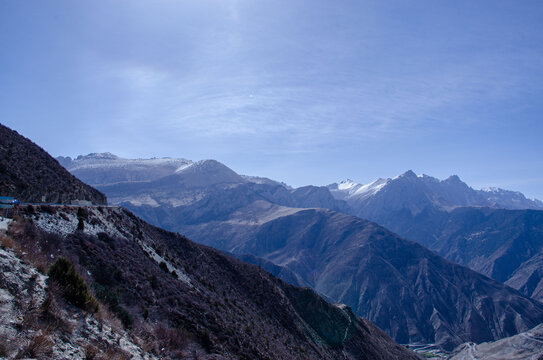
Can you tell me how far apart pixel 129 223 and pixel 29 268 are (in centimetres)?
2789

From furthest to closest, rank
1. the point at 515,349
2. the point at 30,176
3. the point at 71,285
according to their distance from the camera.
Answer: the point at 515,349 < the point at 30,176 < the point at 71,285

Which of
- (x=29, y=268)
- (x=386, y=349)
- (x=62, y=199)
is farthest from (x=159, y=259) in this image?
(x=386, y=349)

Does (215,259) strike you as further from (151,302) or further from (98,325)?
(98,325)

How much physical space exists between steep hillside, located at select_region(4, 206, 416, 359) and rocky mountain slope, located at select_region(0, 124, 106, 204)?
17.9 ft

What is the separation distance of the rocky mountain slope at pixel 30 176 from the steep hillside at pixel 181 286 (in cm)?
547

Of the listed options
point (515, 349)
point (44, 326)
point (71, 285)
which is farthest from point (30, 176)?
point (515, 349)

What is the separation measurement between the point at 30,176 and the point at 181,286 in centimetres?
2186

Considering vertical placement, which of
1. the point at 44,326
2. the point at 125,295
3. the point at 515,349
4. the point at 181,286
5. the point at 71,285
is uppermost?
the point at 71,285

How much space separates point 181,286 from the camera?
33.0 metres

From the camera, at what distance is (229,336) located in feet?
93.1

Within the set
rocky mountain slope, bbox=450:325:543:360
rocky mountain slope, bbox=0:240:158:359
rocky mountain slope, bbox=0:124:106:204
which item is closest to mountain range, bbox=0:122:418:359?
rocky mountain slope, bbox=0:240:158:359

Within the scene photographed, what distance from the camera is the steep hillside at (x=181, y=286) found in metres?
22.5

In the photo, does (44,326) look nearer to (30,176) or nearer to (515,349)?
(30,176)

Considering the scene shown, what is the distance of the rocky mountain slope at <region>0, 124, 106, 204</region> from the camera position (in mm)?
34531
